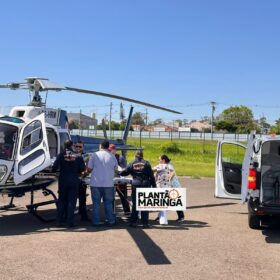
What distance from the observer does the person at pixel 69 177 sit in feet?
28.3

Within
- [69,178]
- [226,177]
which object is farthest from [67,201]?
[226,177]

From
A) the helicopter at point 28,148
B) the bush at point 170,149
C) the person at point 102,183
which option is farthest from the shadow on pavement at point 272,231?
the bush at point 170,149

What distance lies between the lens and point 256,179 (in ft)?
26.5

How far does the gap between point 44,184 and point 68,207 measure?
4.27ft

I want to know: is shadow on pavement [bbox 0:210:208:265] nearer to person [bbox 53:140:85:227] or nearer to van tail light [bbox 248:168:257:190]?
person [bbox 53:140:85:227]

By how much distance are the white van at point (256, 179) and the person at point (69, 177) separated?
3.09 metres

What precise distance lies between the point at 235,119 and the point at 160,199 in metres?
86.0

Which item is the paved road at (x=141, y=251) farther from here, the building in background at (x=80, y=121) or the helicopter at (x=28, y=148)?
the building in background at (x=80, y=121)

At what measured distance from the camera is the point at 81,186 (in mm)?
9633

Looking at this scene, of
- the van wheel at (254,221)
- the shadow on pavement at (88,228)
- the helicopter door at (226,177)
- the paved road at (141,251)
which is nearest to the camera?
the paved road at (141,251)

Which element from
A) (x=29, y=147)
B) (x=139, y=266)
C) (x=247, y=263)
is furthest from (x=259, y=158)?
(x=29, y=147)

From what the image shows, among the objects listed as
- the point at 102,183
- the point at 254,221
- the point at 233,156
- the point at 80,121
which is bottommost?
the point at 254,221

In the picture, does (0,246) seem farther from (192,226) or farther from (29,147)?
(192,226)

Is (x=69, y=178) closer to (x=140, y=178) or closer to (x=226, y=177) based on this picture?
(x=140, y=178)
